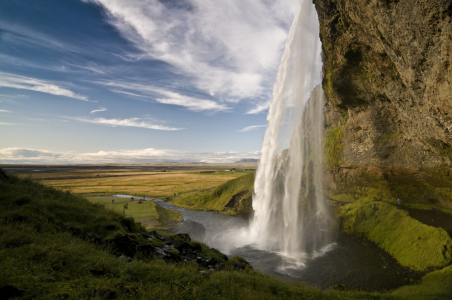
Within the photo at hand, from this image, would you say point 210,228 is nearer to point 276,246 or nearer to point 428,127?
point 276,246

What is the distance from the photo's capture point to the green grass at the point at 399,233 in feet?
50.6

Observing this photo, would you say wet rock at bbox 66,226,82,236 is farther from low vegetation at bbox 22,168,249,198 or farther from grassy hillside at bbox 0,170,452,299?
low vegetation at bbox 22,168,249,198

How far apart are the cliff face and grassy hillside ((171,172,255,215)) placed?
14416 millimetres

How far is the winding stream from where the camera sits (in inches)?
582

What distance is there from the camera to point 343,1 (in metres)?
20.2

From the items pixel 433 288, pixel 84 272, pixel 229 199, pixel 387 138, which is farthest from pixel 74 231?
pixel 229 199

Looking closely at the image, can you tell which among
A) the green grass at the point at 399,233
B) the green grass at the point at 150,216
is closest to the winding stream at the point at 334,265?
the green grass at the point at 399,233

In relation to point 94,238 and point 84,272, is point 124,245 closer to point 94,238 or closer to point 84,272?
point 94,238

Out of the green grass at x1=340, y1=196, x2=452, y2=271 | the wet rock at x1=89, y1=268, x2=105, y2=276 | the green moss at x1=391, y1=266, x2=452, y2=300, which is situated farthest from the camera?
the green grass at x1=340, y1=196, x2=452, y2=271

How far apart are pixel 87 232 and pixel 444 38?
22427 mm

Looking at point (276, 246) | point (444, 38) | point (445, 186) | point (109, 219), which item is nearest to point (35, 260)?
point (109, 219)

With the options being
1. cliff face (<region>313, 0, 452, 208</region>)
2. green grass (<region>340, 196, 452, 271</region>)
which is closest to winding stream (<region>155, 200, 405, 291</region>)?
green grass (<region>340, 196, 452, 271</region>)

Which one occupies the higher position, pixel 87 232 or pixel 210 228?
pixel 87 232

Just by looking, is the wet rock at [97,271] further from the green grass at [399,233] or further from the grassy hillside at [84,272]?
the green grass at [399,233]
